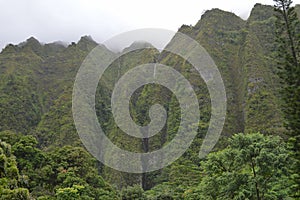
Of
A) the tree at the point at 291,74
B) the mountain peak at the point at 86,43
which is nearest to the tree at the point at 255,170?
the tree at the point at 291,74

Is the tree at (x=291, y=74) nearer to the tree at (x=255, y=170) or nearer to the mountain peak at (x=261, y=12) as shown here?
the tree at (x=255, y=170)

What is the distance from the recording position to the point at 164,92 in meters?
74.8

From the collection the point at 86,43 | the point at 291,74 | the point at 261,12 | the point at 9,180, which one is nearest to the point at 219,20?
the point at 261,12

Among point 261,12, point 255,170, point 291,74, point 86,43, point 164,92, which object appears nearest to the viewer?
point 291,74

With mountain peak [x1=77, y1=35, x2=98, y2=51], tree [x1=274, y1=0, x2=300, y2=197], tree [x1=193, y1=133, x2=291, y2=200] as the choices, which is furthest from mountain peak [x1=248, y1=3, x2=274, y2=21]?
tree [x1=274, y1=0, x2=300, y2=197]

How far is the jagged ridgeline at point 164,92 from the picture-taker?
56969mm

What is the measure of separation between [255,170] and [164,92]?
183 ft

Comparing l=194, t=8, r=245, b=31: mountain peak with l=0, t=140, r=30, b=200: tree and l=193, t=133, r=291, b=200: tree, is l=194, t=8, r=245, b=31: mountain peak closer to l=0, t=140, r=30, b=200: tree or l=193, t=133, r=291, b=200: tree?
l=193, t=133, r=291, b=200: tree

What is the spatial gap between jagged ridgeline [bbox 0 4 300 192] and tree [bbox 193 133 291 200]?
19405 mm

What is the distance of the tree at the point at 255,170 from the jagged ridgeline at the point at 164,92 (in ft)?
63.7

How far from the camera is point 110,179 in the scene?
2239 inches

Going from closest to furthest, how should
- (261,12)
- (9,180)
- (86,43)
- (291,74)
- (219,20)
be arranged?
(291,74) < (9,180) < (261,12) < (219,20) < (86,43)

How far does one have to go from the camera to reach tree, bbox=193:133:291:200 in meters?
18.1

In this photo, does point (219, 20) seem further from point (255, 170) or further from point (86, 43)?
point (255, 170)
